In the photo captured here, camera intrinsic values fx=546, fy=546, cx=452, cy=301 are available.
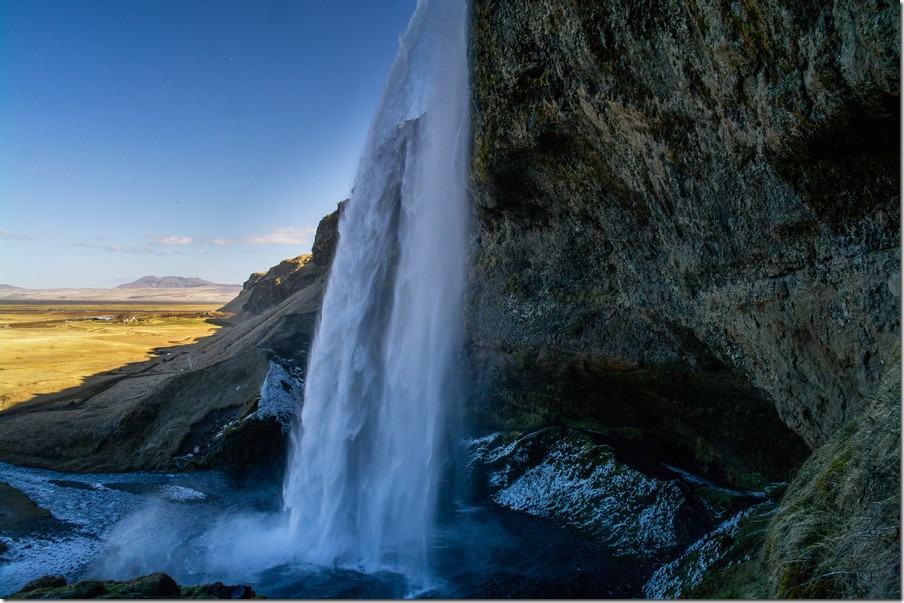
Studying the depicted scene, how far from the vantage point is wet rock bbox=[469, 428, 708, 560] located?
12.0 meters

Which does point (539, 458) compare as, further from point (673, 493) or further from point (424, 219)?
point (424, 219)

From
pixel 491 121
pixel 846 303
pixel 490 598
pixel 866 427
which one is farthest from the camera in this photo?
pixel 491 121

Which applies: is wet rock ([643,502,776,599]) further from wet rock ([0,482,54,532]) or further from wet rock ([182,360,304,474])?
wet rock ([0,482,54,532])

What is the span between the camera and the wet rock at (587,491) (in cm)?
1198

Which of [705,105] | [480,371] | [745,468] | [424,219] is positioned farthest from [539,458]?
[705,105]

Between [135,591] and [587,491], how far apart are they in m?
10.2

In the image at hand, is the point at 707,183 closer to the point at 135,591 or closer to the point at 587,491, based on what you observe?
the point at 587,491

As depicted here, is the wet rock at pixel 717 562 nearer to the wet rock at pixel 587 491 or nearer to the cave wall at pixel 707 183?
the wet rock at pixel 587 491

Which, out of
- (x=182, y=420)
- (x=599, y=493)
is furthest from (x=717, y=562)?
(x=182, y=420)

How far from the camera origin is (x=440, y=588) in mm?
11117

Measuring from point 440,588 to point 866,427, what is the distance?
8.48 meters

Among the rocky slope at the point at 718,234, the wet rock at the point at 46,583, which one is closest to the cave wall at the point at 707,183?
the rocky slope at the point at 718,234

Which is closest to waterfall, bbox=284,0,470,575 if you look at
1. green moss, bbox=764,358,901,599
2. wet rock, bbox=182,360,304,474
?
wet rock, bbox=182,360,304,474

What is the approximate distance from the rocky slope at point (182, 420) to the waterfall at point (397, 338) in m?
2.10
